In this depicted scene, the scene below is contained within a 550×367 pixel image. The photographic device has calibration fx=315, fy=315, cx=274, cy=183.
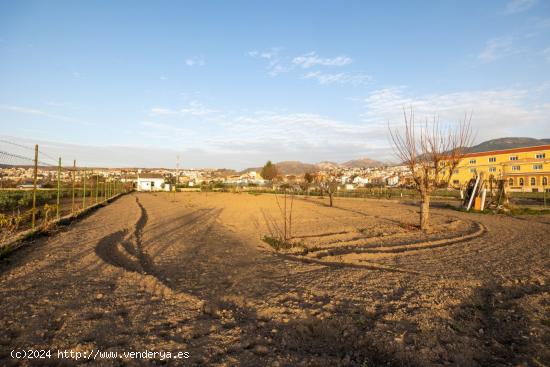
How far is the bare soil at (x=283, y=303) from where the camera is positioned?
121 inches

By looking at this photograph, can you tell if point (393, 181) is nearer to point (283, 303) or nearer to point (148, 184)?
point (148, 184)

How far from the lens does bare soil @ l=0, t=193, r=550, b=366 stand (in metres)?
3.08

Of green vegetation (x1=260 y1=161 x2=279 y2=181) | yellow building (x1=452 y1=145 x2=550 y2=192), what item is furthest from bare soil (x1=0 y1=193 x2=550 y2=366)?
green vegetation (x1=260 y1=161 x2=279 y2=181)

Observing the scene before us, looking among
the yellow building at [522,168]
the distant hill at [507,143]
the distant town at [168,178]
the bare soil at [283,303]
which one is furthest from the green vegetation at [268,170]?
the bare soil at [283,303]

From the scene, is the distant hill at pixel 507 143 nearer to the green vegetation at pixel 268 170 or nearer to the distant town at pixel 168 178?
the distant town at pixel 168 178

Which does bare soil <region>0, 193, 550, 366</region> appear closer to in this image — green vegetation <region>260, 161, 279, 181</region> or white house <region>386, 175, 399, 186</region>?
white house <region>386, 175, 399, 186</region>

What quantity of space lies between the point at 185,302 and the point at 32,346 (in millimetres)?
1677

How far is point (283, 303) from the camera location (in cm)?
427

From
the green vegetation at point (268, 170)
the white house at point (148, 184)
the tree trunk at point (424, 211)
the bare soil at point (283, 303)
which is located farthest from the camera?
the green vegetation at point (268, 170)

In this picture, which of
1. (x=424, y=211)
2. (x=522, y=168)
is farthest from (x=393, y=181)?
(x=424, y=211)

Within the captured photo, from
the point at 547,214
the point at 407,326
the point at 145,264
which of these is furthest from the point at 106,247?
the point at 547,214

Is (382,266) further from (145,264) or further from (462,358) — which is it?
(145,264)

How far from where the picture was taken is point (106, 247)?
306 inches

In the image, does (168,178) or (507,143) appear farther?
(507,143)
